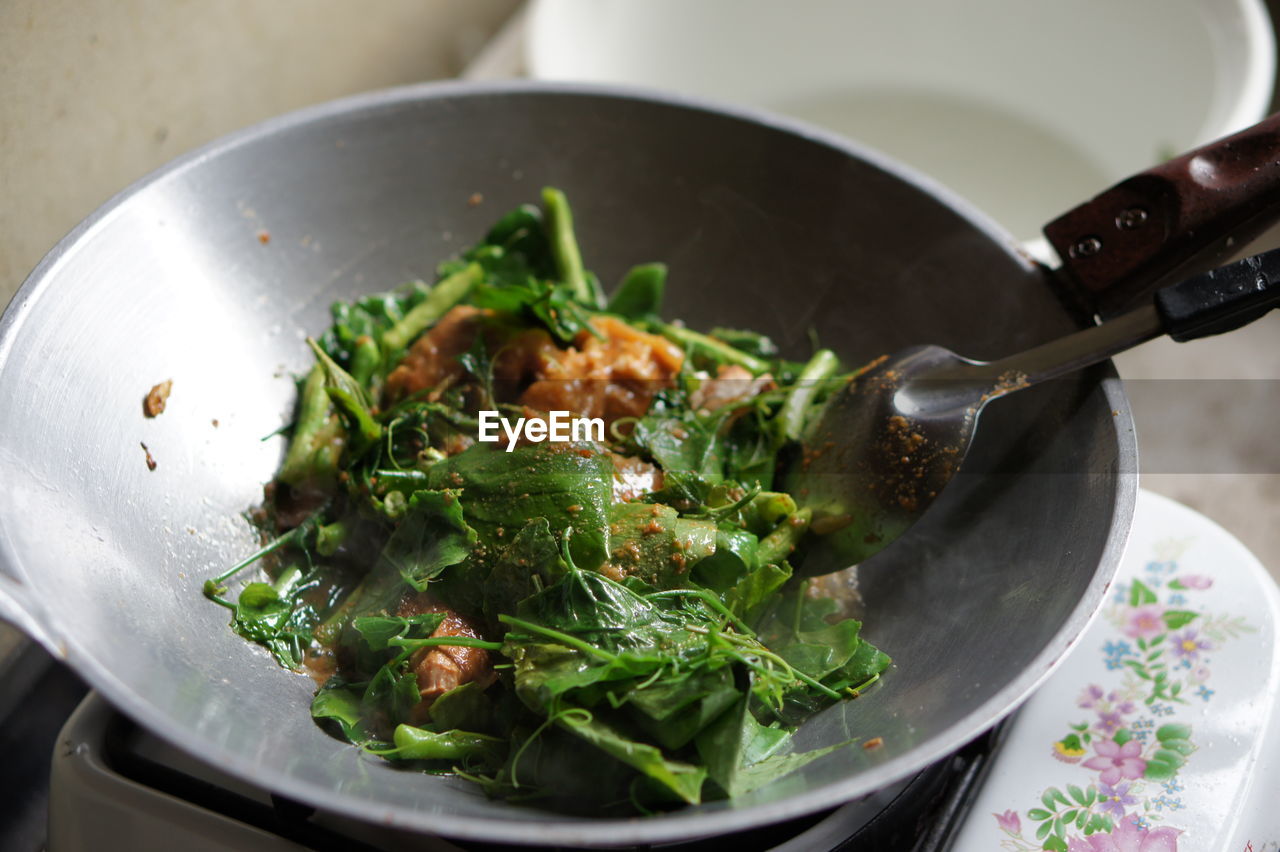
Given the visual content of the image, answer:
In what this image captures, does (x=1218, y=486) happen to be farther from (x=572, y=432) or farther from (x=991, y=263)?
(x=572, y=432)

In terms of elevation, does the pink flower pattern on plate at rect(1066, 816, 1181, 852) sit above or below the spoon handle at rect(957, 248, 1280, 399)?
below

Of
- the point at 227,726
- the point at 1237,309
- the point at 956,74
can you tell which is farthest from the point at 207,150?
the point at 956,74

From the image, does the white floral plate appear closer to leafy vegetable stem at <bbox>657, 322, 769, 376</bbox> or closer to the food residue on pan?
leafy vegetable stem at <bbox>657, 322, 769, 376</bbox>

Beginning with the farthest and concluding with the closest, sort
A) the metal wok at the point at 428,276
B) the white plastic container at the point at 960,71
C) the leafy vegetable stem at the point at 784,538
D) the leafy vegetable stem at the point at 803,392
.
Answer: the white plastic container at the point at 960,71 < the leafy vegetable stem at the point at 803,392 < the leafy vegetable stem at the point at 784,538 < the metal wok at the point at 428,276

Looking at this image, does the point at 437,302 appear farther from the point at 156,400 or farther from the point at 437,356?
the point at 156,400

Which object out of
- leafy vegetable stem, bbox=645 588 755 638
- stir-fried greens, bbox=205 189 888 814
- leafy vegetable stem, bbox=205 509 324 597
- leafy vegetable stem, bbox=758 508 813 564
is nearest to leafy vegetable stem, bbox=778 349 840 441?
stir-fried greens, bbox=205 189 888 814

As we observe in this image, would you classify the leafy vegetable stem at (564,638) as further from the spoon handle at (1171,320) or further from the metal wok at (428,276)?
the spoon handle at (1171,320)

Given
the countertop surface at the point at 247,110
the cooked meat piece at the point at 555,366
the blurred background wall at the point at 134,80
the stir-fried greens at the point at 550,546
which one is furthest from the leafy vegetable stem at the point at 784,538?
the blurred background wall at the point at 134,80
